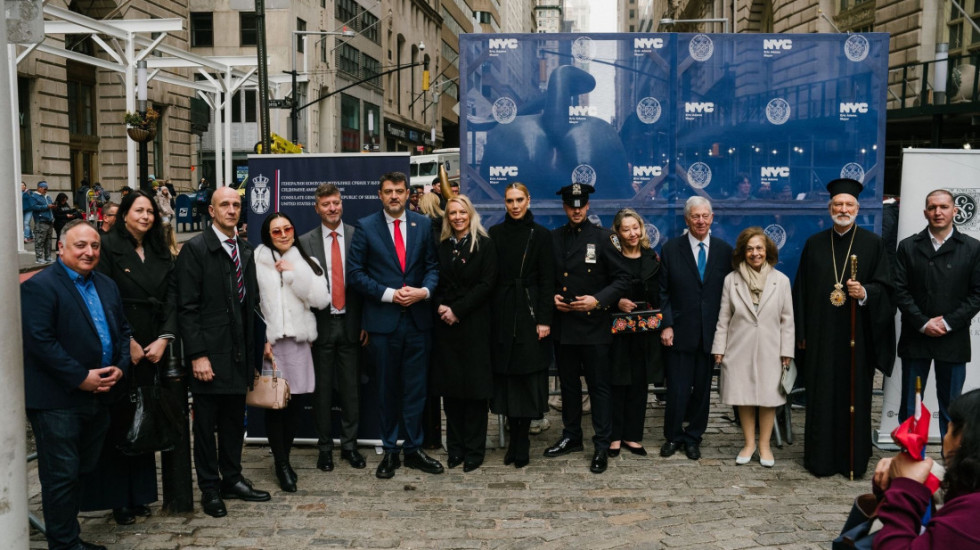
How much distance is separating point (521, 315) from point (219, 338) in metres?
2.32

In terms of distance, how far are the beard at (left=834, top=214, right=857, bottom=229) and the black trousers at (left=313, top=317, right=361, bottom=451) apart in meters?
3.94

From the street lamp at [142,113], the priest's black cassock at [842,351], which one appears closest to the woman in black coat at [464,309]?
the priest's black cassock at [842,351]

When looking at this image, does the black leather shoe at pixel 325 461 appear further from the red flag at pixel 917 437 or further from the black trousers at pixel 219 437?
the red flag at pixel 917 437

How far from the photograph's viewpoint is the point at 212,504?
228 inches

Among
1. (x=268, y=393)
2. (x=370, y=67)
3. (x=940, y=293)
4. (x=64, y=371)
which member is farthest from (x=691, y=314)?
(x=370, y=67)

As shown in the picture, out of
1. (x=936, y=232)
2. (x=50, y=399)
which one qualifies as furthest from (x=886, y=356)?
(x=50, y=399)

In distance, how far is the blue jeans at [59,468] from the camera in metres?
4.76

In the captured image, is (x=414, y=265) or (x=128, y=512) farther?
(x=414, y=265)

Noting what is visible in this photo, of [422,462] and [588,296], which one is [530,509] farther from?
[588,296]

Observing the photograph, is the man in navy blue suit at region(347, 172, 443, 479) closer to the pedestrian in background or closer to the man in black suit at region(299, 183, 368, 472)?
the man in black suit at region(299, 183, 368, 472)

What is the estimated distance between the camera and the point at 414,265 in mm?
6848

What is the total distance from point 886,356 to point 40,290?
5977 millimetres

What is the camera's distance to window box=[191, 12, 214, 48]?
44.7 meters

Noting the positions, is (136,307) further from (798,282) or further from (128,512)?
(798,282)
